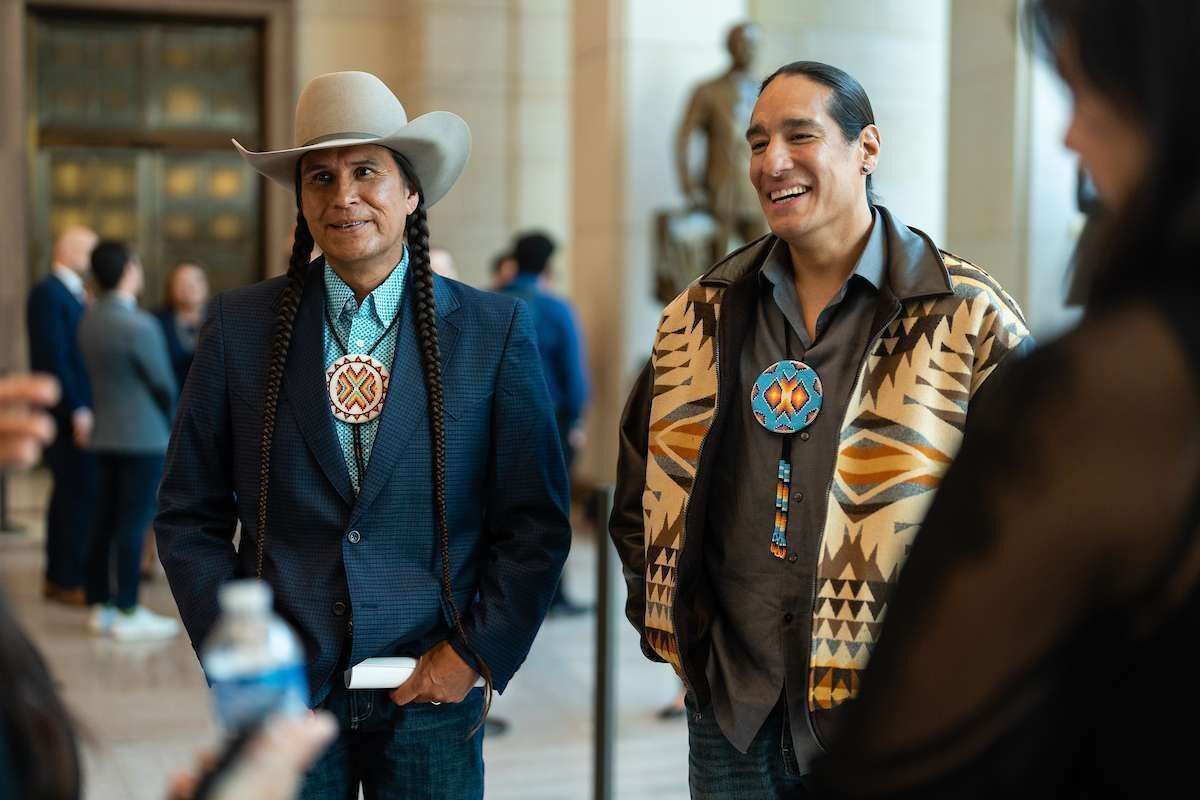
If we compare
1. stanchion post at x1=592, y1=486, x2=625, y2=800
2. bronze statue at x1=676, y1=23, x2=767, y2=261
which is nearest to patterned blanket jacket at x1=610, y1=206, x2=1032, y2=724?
stanchion post at x1=592, y1=486, x2=625, y2=800

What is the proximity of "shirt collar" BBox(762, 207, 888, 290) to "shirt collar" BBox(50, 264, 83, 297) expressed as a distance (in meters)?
6.55

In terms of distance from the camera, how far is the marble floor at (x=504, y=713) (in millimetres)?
5125

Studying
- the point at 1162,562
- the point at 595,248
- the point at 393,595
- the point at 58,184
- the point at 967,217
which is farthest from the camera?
the point at 58,184

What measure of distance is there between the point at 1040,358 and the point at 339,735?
A: 178 centimetres

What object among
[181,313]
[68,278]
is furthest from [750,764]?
[181,313]

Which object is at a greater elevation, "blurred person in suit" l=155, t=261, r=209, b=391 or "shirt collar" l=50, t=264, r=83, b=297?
"shirt collar" l=50, t=264, r=83, b=297

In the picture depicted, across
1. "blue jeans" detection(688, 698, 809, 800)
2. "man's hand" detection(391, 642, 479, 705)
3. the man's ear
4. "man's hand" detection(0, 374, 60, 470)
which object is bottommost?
"blue jeans" detection(688, 698, 809, 800)

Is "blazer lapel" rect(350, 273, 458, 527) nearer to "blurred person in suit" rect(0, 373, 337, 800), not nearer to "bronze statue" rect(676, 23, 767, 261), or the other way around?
"blurred person in suit" rect(0, 373, 337, 800)

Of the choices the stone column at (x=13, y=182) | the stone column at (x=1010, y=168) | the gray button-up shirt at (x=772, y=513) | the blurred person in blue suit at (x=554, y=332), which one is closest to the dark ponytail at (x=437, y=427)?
the gray button-up shirt at (x=772, y=513)

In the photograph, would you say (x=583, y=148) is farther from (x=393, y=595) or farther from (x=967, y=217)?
(x=393, y=595)

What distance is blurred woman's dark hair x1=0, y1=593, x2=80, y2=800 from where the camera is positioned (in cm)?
141

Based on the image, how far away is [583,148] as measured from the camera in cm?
1092

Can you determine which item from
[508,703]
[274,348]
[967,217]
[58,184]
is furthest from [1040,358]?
[58,184]

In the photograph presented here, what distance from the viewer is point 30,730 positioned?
1423 mm
